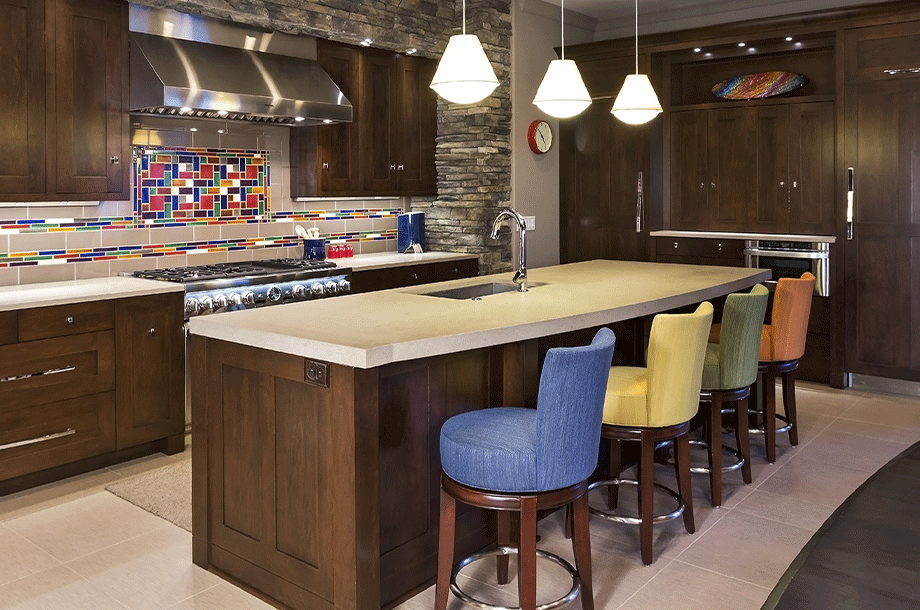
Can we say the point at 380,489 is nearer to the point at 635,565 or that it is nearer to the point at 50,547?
the point at 635,565

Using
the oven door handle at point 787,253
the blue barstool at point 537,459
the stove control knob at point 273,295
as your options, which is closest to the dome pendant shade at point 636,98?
the blue barstool at point 537,459

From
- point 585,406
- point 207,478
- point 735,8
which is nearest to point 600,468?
point 585,406

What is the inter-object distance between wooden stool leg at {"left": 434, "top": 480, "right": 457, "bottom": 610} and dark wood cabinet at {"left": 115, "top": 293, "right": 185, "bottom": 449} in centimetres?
239

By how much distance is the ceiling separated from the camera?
22.6 feet

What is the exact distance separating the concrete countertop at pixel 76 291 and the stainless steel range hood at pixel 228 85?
3.24 ft

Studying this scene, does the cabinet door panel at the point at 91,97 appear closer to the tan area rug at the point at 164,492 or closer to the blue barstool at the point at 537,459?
the tan area rug at the point at 164,492

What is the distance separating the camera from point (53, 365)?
4117mm

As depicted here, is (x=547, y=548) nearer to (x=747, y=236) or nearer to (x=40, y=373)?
(x=40, y=373)

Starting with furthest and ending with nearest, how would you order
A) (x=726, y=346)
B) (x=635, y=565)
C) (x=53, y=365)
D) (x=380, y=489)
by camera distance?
(x=53, y=365), (x=726, y=346), (x=635, y=565), (x=380, y=489)

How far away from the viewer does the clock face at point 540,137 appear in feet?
23.7

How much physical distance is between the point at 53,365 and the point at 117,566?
4.16 feet

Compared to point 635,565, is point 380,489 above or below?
above

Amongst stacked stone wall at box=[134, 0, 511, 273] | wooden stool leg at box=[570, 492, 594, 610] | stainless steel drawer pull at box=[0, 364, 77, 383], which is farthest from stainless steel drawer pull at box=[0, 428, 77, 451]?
stacked stone wall at box=[134, 0, 511, 273]

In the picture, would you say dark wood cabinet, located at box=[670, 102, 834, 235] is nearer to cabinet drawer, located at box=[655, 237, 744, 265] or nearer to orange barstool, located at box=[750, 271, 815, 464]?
cabinet drawer, located at box=[655, 237, 744, 265]
